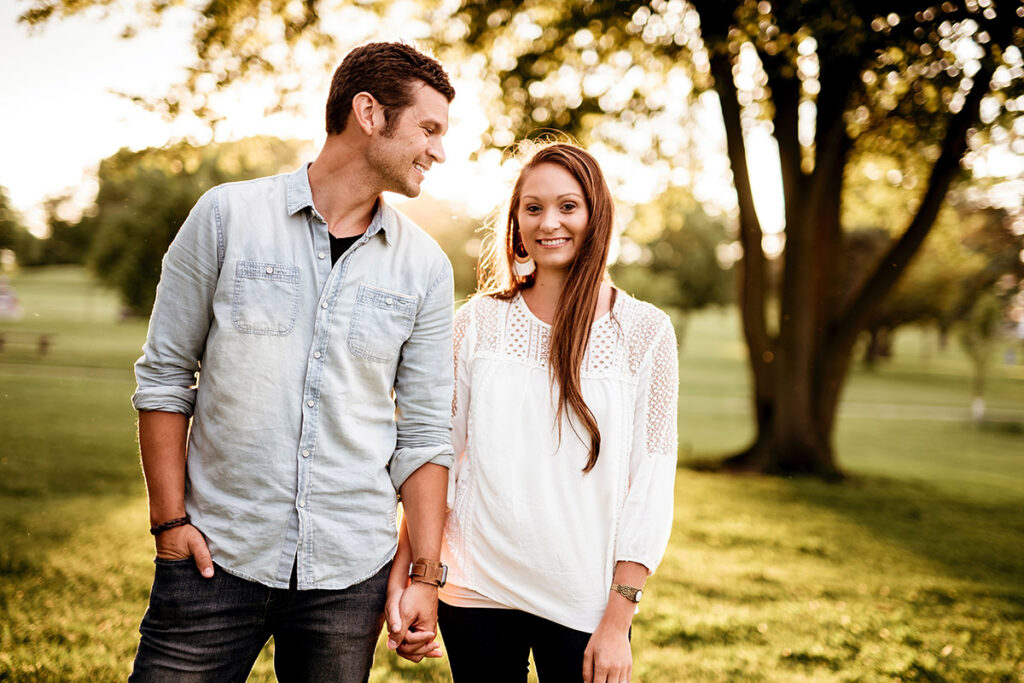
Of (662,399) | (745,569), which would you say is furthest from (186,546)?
(745,569)

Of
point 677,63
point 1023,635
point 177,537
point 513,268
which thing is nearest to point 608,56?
point 677,63

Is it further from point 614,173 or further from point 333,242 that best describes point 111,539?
point 614,173

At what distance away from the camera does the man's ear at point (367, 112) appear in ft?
7.78

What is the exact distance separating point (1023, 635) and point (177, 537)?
21.2ft

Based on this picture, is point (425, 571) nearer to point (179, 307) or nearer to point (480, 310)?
point (480, 310)

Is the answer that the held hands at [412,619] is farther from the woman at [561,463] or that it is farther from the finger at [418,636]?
the woman at [561,463]

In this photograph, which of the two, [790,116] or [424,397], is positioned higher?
[790,116]

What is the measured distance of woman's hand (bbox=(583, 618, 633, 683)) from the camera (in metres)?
2.38

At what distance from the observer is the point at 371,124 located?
2.38m

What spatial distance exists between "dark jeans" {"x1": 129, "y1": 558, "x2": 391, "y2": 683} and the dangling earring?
1094 mm

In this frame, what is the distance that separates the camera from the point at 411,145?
7.84ft

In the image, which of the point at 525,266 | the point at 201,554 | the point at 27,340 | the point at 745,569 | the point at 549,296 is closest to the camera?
the point at 201,554

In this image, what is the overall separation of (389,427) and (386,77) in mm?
1030

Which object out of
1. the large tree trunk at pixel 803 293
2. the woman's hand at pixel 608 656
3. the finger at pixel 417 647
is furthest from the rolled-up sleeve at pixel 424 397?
the large tree trunk at pixel 803 293
